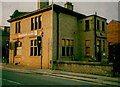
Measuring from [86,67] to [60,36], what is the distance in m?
7.32

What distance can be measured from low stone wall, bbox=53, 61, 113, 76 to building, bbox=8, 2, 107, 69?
2332mm

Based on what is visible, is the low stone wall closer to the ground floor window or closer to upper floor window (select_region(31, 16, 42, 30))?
upper floor window (select_region(31, 16, 42, 30))

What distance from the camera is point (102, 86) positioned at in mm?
9773

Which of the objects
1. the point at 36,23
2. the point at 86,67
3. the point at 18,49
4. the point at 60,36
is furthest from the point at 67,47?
the point at 18,49

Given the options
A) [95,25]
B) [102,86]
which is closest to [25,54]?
[95,25]

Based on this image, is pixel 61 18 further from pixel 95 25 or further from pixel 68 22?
pixel 95 25

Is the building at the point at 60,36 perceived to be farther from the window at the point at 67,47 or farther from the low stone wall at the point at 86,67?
the low stone wall at the point at 86,67

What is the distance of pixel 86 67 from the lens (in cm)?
1519

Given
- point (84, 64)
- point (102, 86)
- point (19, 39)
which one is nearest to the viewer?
point (102, 86)

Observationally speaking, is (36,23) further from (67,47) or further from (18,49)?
(18,49)

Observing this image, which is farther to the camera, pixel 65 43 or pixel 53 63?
pixel 65 43

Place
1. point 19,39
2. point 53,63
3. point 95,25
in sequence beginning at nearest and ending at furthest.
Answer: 1. point 53,63
2. point 95,25
3. point 19,39

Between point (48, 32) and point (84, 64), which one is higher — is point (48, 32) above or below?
above

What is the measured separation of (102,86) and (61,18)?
535 inches
